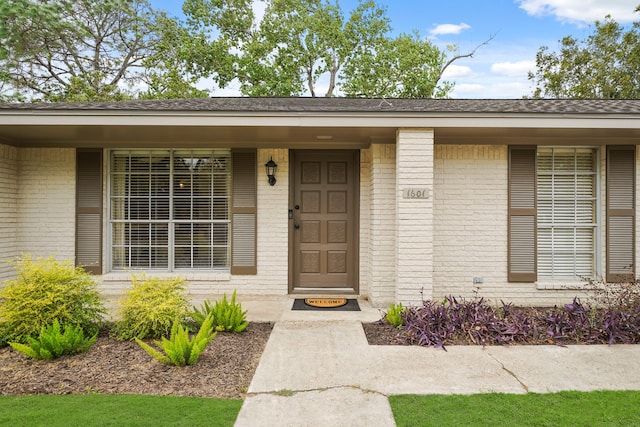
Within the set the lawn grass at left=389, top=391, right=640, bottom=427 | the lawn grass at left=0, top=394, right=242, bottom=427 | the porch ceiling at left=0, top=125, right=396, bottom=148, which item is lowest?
the lawn grass at left=389, top=391, right=640, bottom=427

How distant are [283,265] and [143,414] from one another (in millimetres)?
3742

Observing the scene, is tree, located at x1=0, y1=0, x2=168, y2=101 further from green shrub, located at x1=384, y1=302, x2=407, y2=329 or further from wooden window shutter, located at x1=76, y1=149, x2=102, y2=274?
green shrub, located at x1=384, y1=302, x2=407, y2=329

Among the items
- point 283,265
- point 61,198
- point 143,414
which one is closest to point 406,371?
point 143,414

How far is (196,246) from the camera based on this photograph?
252 inches

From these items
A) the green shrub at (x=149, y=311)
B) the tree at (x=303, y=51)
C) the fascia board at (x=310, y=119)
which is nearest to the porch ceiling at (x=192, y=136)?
the fascia board at (x=310, y=119)

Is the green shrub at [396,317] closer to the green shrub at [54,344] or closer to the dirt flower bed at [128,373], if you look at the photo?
the dirt flower bed at [128,373]

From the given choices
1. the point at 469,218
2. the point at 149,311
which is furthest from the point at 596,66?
the point at 149,311

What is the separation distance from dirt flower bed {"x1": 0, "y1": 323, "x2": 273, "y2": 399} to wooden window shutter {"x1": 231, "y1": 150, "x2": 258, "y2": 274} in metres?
2.27

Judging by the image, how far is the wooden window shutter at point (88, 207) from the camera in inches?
244

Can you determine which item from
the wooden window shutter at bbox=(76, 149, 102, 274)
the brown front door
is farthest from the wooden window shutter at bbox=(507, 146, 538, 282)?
the wooden window shutter at bbox=(76, 149, 102, 274)

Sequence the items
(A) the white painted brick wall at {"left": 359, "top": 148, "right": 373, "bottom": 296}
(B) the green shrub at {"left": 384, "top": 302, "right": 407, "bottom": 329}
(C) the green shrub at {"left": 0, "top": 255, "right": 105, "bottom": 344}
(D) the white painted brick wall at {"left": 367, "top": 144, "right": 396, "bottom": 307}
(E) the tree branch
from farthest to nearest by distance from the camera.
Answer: (E) the tree branch → (A) the white painted brick wall at {"left": 359, "top": 148, "right": 373, "bottom": 296} → (D) the white painted brick wall at {"left": 367, "top": 144, "right": 396, "bottom": 307} → (B) the green shrub at {"left": 384, "top": 302, "right": 407, "bottom": 329} → (C) the green shrub at {"left": 0, "top": 255, "right": 105, "bottom": 344}

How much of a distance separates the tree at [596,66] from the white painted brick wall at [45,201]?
63.6 ft

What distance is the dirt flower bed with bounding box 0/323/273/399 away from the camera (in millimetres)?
3061

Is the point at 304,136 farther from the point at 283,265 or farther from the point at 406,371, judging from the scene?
the point at 406,371
